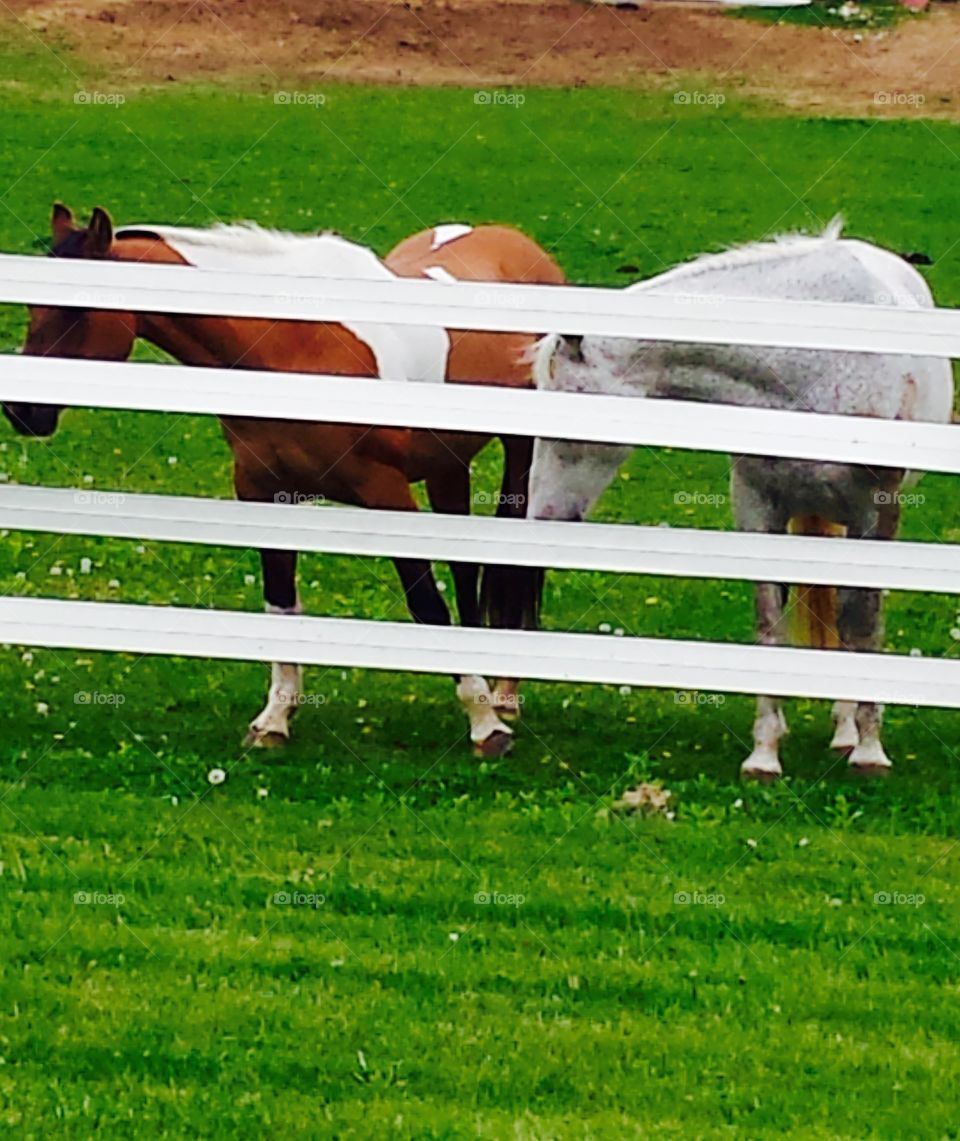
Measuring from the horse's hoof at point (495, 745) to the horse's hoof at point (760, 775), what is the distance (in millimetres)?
758

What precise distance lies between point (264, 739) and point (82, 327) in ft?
4.73

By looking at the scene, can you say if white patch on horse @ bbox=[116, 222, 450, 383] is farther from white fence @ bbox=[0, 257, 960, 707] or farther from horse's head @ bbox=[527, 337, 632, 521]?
white fence @ bbox=[0, 257, 960, 707]

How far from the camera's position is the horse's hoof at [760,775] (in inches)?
258

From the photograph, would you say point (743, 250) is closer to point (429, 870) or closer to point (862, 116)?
point (429, 870)

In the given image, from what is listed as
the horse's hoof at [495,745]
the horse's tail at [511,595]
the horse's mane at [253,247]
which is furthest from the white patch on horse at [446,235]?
the horse's hoof at [495,745]

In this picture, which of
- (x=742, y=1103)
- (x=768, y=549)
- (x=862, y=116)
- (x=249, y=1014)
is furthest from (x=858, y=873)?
(x=862, y=116)

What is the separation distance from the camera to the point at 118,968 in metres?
5.00

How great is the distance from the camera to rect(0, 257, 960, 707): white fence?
19.5ft

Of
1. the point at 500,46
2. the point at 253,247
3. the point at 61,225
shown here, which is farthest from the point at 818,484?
the point at 500,46

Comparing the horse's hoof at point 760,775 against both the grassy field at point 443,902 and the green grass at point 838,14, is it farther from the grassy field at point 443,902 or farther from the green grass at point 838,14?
the green grass at point 838,14

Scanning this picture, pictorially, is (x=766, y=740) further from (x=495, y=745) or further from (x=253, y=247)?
(x=253, y=247)

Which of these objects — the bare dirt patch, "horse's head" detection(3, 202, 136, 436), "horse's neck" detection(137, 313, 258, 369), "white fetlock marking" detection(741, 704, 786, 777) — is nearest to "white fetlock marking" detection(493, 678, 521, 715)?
"white fetlock marking" detection(741, 704, 786, 777)

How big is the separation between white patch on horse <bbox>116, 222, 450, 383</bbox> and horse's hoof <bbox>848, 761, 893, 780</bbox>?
1.96 meters

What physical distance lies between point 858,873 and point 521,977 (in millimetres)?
1173
